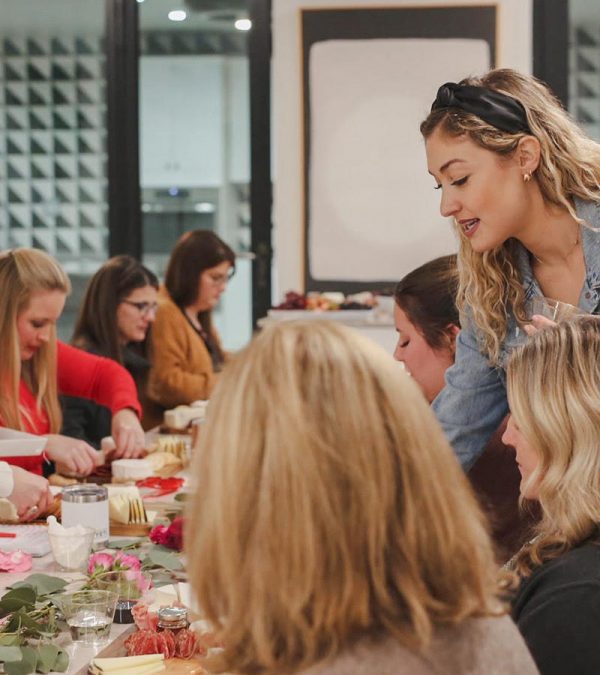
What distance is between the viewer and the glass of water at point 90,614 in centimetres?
166

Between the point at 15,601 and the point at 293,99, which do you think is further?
the point at 293,99

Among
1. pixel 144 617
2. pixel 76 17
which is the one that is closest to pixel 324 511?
pixel 144 617

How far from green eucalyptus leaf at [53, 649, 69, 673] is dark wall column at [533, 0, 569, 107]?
4674mm

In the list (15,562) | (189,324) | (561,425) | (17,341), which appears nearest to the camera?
(561,425)

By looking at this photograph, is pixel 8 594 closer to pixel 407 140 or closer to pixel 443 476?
pixel 443 476

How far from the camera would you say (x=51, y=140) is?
594 centimetres

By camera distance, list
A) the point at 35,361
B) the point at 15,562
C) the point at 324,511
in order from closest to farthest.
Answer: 1. the point at 324,511
2. the point at 15,562
3. the point at 35,361

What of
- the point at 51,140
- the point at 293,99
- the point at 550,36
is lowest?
the point at 51,140

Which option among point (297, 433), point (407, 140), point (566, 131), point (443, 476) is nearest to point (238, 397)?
point (297, 433)

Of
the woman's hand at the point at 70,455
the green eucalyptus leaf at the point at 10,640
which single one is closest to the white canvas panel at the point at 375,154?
the woman's hand at the point at 70,455

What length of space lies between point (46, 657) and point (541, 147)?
117 cm

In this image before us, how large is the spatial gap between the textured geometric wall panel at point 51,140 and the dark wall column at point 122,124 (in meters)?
0.09

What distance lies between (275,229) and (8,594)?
413cm

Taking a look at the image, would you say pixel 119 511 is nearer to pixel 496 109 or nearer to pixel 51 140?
pixel 496 109
